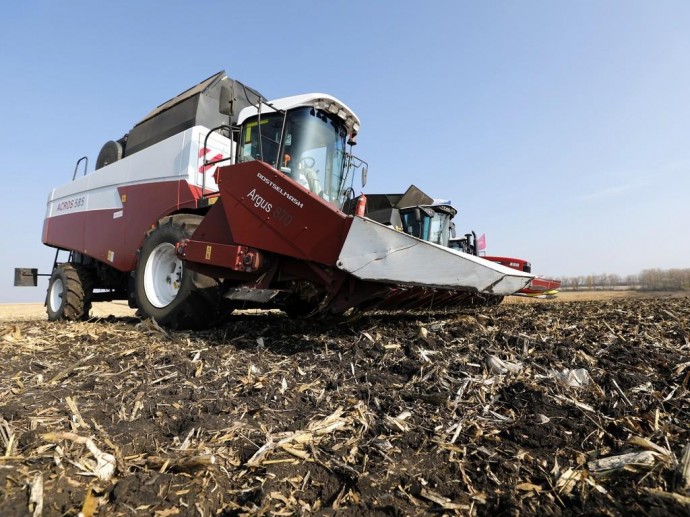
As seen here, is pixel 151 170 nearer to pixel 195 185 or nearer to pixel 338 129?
pixel 195 185

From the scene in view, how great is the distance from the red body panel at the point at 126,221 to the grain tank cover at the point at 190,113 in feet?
3.27

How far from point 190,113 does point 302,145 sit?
93.0 inches

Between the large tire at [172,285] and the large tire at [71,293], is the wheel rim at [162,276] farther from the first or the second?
the large tire at [71,293]

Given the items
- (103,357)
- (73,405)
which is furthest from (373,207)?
(73,405)

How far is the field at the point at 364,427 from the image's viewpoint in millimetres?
1405

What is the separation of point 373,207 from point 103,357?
32.5 ft

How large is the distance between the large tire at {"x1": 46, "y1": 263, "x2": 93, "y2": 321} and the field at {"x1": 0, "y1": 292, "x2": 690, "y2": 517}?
362cm

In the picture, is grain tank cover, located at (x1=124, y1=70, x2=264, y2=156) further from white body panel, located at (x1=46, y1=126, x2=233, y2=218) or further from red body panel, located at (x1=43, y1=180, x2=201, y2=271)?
red body panel, located at (x1=43, y1=180, x2=201, y2=271)

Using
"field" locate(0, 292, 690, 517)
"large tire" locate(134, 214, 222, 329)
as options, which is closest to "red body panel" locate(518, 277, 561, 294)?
"field" locate(0, 292, 690, 517)

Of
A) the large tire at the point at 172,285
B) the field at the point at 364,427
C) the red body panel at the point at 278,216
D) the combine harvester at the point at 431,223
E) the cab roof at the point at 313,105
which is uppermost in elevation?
the cab roof at the point at 313,105


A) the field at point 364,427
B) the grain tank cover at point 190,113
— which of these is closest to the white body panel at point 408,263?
the field at point 364,427

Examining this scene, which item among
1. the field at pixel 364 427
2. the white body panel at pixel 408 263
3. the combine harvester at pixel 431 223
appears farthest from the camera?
the combine harvester at pixel 431 223

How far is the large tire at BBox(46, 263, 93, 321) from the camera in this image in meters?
6.46

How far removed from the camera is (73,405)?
2.13 metres
